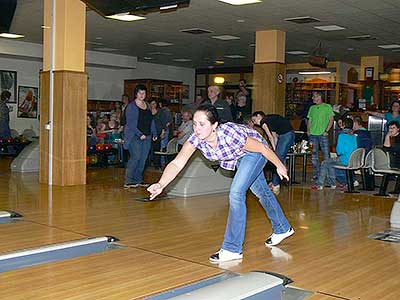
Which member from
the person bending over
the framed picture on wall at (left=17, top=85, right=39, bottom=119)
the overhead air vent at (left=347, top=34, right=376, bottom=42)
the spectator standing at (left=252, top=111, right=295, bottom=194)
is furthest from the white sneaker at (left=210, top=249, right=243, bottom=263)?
the framed picture on wall at (left=17, top=85, right=39, bottom=119)

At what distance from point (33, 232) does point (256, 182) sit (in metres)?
1.99

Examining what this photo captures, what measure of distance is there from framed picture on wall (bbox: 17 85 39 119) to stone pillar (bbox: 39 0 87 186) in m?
7.61

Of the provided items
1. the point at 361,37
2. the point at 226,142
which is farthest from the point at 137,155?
the point at 361,37

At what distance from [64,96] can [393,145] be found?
453cm

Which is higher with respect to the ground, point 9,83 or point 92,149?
point 9,83

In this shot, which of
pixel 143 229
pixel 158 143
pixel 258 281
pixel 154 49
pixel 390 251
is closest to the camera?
pixel 258 281

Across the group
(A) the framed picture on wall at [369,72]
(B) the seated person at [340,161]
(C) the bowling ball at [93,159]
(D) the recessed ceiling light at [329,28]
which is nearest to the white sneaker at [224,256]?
(B) the seated person at [340,161]

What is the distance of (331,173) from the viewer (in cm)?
Result: 849

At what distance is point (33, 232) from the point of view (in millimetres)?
4961

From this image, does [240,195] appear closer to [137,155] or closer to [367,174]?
[137,155]

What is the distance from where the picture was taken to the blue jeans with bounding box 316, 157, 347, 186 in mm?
8266

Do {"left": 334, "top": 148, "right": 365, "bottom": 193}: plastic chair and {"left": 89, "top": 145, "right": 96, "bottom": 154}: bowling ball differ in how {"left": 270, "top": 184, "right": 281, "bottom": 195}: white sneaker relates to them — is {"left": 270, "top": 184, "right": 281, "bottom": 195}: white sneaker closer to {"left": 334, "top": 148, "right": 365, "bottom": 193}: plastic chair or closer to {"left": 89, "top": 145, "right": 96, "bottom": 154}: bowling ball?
{"left": 334, "top": 148, "right": 365, "bottom": 193}: plastic chair

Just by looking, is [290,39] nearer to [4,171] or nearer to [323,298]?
[4,171]

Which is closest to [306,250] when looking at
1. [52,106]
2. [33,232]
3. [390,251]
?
[390,251]
